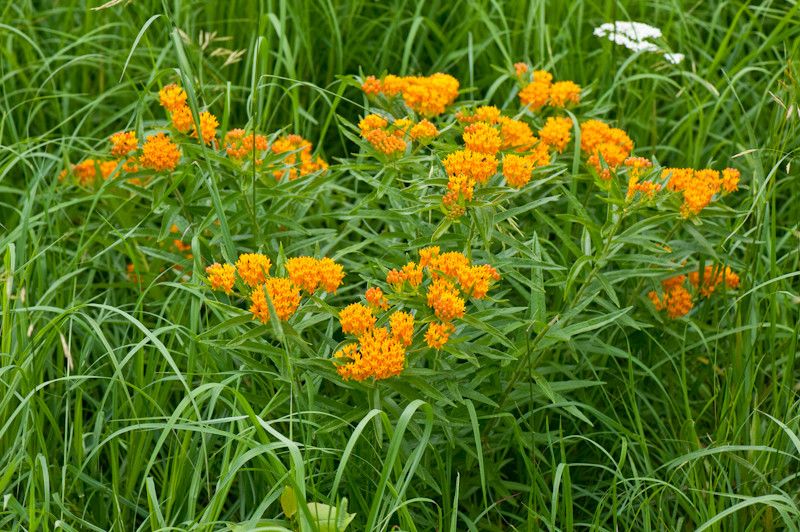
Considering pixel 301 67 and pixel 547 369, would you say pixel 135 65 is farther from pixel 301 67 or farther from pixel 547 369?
pixel 547 369

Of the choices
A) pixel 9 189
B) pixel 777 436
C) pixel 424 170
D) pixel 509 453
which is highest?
pixel 424 170

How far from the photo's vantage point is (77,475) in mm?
2188

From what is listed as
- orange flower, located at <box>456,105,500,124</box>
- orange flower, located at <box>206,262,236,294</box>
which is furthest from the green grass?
Result: orange flower, located at <box>456,105,500,124</box>

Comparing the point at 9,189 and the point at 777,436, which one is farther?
the point at 9,189

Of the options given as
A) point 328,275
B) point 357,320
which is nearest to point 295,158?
point 328,275

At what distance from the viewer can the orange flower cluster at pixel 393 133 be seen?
243 cm

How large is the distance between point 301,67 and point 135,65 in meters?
0.53

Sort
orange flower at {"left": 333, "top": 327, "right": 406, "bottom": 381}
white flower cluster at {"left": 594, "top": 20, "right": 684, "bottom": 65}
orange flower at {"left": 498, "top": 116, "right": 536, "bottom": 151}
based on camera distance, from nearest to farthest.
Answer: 1. orange flower at {"left": 333, "top": 327, "right": 406, "bottom": 381}
2. orange flower at {"left": 498, "top": 116, "right": 536, "bottom": 151}
3. white flower cluster at {"left": 594, "top": 20, "right": 684, "bottom": 65}

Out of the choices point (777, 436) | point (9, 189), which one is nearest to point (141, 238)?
point (9, 189)

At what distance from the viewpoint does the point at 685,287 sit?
267 cm

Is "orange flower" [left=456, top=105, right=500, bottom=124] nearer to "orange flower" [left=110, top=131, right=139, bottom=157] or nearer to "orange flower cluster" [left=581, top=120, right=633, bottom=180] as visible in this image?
"orange flower cluster" [left=581, top=120, right=633, bottom=180]

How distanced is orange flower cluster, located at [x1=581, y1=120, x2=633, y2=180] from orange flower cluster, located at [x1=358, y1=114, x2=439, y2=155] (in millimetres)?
397

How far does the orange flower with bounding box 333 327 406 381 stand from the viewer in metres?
1.94

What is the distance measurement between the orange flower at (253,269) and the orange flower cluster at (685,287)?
3.35ft
